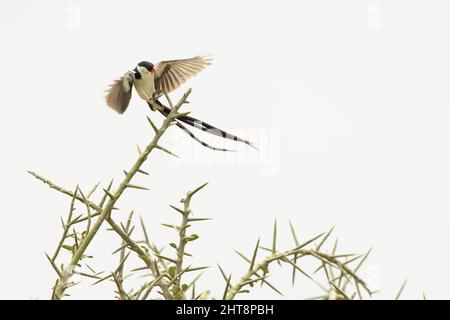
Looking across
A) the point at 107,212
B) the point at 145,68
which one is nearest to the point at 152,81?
the point at 145,68

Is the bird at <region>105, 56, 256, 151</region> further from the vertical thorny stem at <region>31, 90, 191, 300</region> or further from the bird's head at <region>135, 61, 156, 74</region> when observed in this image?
the vertical thorny stem at <region>31, 90, 191, 300</region>

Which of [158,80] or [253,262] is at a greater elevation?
[158,80]

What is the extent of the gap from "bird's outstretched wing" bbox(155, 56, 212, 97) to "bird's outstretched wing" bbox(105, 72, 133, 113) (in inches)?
5.6

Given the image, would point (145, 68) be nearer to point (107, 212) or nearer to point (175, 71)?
point (175, 71)

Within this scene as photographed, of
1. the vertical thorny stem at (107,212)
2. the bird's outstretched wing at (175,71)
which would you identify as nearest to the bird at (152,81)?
the bird's outstretched wing at (175,71)

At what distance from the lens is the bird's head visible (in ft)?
8.95

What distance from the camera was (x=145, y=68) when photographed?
108 inches

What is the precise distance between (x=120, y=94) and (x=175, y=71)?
0.92 ft

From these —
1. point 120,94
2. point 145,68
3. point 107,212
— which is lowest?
point 107,212

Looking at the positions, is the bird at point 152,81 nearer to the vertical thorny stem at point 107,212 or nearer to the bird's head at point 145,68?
the bird's head at point 145,68
